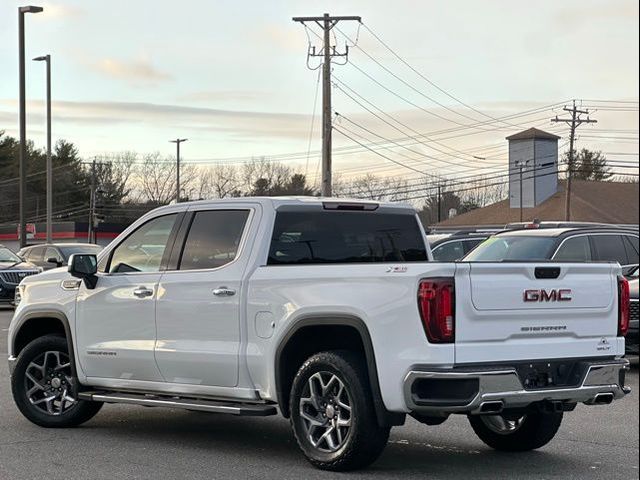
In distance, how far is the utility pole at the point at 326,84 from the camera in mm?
37656

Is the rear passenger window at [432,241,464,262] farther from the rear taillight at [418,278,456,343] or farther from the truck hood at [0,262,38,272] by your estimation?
the rear taillight at [418,278,456,343]

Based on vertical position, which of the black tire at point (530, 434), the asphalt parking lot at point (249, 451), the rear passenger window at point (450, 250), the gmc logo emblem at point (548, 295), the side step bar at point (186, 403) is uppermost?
the gmc logo emblem at point (548, 295)

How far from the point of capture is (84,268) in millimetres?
8180

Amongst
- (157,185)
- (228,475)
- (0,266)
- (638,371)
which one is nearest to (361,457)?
(228,475)

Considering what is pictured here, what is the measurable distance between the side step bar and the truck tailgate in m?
1.65

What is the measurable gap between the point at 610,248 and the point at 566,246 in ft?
2.63

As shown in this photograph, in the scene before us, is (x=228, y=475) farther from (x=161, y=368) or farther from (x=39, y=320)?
(x=39, y=320)

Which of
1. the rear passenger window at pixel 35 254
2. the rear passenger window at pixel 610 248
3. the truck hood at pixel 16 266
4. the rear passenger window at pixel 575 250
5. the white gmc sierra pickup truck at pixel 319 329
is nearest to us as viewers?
the white gmc sierra pickup truck at pixel 319 329

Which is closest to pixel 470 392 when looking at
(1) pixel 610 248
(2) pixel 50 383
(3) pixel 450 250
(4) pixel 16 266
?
(2) pixel 50 383

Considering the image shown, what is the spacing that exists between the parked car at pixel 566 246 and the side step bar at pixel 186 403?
21.3ft

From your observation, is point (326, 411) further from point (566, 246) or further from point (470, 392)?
point (566, 246)

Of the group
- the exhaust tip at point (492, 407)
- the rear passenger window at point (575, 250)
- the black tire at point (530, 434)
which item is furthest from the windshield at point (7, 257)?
the exhaust tip at point (492, 407)

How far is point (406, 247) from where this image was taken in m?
8.23

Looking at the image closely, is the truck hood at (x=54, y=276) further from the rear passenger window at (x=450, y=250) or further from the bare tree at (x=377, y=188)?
the bare tree at (x=377, y=188)
